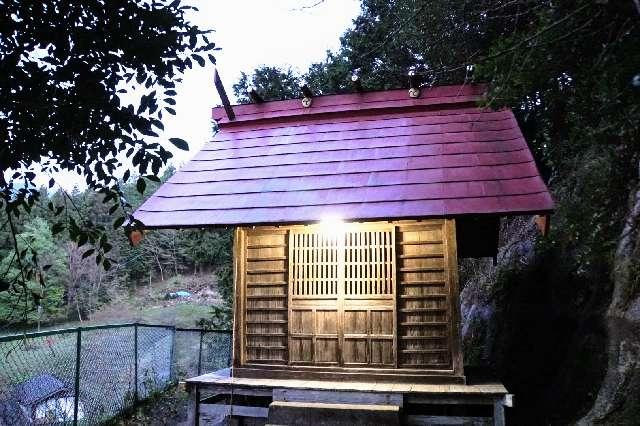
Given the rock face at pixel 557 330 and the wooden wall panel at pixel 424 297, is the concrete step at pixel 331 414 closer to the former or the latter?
the wooden wall panel at pixel 424 297

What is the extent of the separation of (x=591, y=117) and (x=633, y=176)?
1033 mm

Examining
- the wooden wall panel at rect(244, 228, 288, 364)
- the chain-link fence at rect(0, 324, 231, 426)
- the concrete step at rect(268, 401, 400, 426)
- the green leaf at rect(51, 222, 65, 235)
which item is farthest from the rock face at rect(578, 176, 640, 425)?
the chain-link fence at rect(0, 324, 231, 426)

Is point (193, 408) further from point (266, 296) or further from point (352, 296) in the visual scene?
point (352, 296)

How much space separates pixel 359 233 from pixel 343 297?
90cm

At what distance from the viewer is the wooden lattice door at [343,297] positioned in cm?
629

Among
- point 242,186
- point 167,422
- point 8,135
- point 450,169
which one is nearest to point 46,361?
point 167,422

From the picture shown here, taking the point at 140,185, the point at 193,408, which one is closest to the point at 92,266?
the point at 193,408

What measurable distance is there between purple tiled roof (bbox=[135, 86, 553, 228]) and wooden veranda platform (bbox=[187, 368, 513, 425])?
6.77 feet

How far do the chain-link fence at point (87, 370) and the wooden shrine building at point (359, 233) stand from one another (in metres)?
2.25

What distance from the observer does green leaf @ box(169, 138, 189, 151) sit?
7.89 feet

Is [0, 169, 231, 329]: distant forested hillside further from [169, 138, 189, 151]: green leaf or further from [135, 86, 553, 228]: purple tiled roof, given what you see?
[169, 138, 189, 151]: green leaf

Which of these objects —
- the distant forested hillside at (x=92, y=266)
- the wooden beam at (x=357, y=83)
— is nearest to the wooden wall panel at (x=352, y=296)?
the wooden beam at (x=357, y=83)

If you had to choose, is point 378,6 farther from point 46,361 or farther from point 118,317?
point 118,317

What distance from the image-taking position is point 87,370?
725 centimetres
